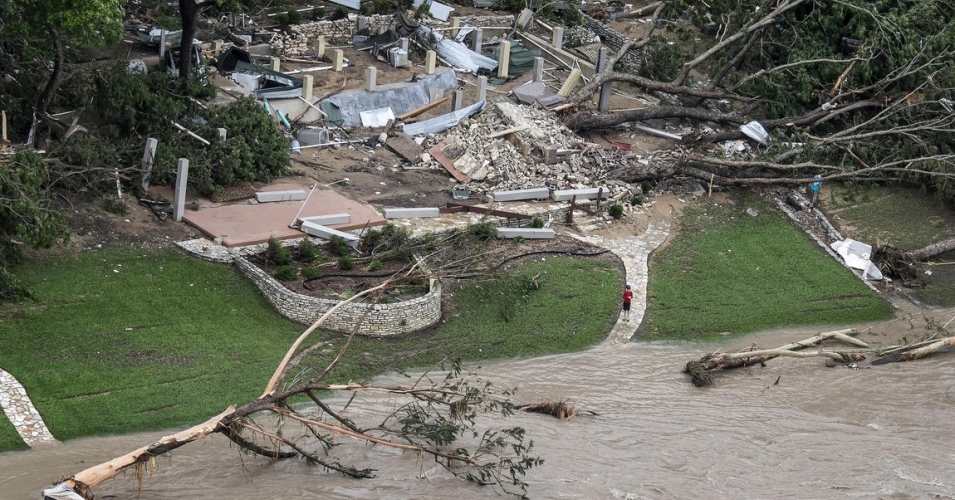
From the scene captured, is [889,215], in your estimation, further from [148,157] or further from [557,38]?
[148,157]

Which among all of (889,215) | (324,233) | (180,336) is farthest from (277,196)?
(889,215)

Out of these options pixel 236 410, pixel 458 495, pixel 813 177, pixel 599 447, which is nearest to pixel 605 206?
pixel 813 177

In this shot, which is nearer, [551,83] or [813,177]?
[813,177]

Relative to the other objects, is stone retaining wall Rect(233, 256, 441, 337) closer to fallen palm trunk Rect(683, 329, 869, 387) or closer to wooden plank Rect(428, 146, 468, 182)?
fallen palm trunk Rect(683, 329, 869, 387)

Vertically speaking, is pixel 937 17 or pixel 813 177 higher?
pixel 937 17

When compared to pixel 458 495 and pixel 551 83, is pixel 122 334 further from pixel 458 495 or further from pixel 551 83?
pixel 551 83

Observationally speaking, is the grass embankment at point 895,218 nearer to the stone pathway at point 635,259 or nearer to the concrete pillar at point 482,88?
the stone pathway at point 635,259
